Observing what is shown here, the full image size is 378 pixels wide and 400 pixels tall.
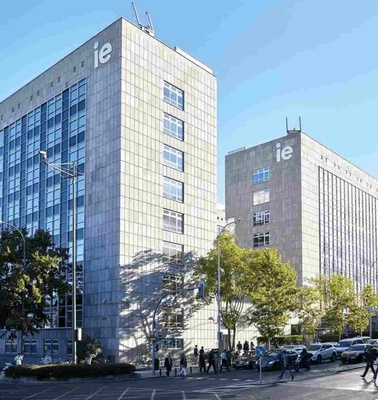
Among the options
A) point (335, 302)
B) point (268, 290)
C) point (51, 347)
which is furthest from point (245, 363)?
point (335, 302)

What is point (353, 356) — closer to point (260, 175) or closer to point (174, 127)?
point (174, 127)

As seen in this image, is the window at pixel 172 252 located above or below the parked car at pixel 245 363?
above

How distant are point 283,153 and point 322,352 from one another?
169 feet

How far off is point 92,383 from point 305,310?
119ft

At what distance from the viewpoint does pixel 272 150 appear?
321 ft

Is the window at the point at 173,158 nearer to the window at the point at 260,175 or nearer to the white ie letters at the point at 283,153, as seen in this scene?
the white ie letters at the point at 283,153

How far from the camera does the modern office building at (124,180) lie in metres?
55.9

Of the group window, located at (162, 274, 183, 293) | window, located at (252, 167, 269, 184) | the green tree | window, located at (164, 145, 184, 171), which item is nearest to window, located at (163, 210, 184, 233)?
window, located at (162, 274, 183, 293)

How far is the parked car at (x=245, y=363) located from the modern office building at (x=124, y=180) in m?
11.4

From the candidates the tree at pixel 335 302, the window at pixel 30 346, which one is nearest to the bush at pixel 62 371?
the window at pixel 30 346

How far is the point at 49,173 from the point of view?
2571 inches

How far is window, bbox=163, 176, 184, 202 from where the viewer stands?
6130cm

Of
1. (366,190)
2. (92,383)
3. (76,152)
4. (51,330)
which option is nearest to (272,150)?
(366,190)

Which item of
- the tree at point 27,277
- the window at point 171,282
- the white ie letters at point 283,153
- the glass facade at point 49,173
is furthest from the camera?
the white ie letters at point 283,153
